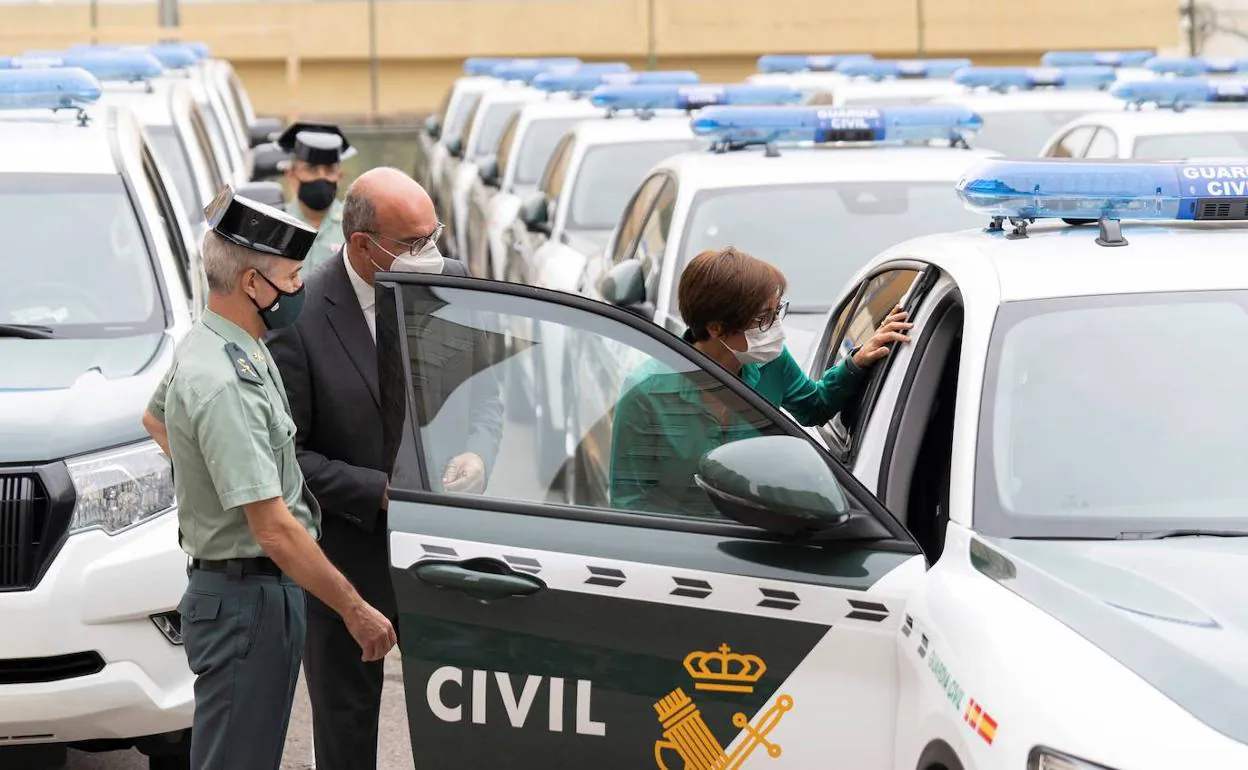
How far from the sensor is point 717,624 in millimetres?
3285

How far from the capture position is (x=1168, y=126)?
8.77 metres

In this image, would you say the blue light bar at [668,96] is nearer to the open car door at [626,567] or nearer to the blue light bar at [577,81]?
the blue light bar at [577,81]

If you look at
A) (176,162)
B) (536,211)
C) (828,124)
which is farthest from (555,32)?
(828,124)

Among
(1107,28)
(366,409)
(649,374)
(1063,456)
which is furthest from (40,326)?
(1107,28)

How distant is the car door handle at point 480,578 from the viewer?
3.36 meters

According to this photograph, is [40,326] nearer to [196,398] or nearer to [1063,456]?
[196,398]

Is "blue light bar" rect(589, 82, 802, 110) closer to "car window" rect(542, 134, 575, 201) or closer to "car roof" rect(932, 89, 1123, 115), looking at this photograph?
"car window" rect(542, 134, 575, 201)

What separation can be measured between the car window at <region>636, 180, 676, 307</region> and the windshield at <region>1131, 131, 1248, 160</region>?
2359mm

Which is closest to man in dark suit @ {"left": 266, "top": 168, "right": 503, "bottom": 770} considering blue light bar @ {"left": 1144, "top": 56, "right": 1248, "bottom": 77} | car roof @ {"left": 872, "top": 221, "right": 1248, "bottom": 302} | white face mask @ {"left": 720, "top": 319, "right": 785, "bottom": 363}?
white face mask @ {"left": 720, "top": 319, "right": 785, "bottom": 363}

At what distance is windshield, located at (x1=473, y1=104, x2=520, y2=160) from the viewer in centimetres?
1652

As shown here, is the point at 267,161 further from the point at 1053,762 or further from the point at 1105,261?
the point at 1053,762

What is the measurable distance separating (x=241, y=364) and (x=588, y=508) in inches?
29.4

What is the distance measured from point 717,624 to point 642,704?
20cm

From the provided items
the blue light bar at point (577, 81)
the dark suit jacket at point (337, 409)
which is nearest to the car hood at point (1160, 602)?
the dark suit jacket at point (337, 409)
